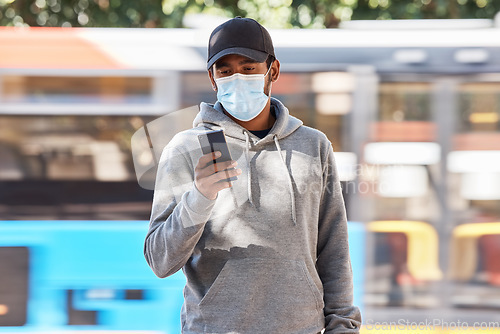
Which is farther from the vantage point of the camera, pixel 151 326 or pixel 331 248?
pixel 151 326

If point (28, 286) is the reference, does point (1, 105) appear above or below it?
above

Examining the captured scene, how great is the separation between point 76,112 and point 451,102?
263 cm

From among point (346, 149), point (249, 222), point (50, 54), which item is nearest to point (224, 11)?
point (50, 54)

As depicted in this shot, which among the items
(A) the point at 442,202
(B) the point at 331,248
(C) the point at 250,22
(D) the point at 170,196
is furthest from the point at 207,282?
Answer: (A) the point at 442,202

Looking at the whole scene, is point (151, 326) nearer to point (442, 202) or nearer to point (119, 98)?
point (119, 98)

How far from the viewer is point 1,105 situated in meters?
4.40

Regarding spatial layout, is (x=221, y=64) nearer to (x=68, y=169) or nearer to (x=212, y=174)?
(x=212, y=174)

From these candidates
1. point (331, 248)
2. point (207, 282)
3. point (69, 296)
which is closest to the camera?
point (207, 282)

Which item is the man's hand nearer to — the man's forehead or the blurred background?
the man's forehead

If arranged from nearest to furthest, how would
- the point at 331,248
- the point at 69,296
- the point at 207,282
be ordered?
the point at 207,282 → the point at 331,248 → the point at 69,296

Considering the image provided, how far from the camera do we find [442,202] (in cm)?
438

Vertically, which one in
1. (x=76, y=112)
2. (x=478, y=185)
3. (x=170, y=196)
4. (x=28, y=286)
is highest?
(x=76, y=112)

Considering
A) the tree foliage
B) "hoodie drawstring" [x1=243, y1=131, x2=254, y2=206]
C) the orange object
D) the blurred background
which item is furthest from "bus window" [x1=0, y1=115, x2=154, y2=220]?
the tree foliage

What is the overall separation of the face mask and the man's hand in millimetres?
293
